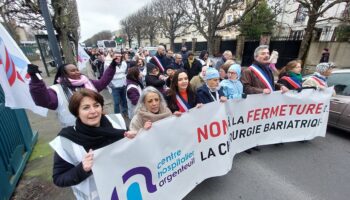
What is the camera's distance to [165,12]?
30406mm

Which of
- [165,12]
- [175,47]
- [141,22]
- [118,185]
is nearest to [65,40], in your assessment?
[118,185]

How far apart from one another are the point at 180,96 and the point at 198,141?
798 mm

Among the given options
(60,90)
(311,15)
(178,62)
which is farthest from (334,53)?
(60,90)

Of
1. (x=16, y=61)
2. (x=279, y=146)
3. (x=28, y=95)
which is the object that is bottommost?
(x=279, y=146)

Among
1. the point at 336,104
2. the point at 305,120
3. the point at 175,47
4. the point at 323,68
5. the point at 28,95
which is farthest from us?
the point at 175,47

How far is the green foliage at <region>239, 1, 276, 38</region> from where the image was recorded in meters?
19.7

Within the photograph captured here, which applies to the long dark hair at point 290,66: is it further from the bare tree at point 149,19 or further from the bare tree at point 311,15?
the bare tree at point 149,19

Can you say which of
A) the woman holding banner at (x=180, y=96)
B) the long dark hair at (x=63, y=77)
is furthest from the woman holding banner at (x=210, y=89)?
the long dark hair at (x=63, y=77)

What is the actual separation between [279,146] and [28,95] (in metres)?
4.18

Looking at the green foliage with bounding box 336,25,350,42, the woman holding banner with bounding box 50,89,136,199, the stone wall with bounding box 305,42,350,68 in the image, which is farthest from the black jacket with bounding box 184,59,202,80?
the green foliage with bounding box 336,25,350,42

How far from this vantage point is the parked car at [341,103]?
13.3 ft

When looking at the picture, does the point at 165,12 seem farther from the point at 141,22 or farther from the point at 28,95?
the point at 28,95

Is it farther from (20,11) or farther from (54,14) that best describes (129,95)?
(20,11)

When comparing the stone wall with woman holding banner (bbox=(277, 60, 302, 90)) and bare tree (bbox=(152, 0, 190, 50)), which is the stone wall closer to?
woman holding banner (bbox=(277, 60, 302, 90))
